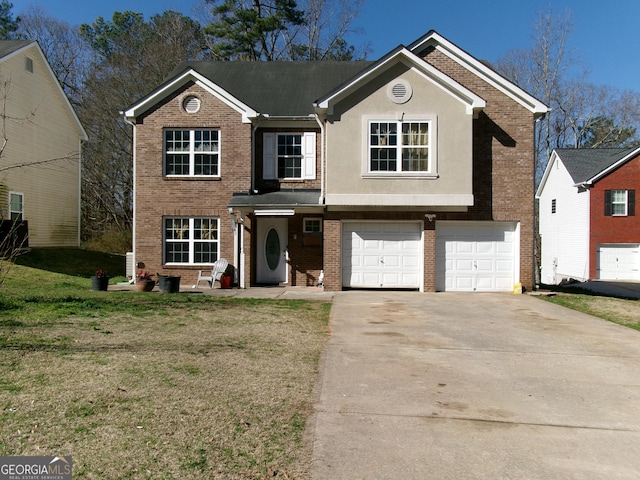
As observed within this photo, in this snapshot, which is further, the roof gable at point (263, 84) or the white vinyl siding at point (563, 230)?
the white vinyl siding at point (563, 230)

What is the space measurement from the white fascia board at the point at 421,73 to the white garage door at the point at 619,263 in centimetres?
1760

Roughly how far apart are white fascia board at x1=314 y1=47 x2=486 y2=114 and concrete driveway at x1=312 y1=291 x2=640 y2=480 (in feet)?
24.8

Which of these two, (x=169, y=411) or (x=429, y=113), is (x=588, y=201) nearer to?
(x=429, y=113)

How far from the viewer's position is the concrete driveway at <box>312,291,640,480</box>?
4137 millimetres

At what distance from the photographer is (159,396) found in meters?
5.39

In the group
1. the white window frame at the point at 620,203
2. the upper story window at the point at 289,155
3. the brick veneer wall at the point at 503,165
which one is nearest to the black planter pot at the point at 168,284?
the upper story window at the point at 289,155

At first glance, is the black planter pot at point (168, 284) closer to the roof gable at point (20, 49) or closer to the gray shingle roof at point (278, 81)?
the gray shingle roof at point (278, 81)

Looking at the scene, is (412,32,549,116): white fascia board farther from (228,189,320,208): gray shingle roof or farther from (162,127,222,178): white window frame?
(162,127,222,178): white window frame

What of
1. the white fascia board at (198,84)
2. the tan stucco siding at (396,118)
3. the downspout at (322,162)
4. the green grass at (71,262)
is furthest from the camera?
the green grass at (71,262)

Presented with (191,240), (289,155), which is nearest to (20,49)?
(191,240)

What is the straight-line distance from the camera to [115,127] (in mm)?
34406

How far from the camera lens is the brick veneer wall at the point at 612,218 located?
28.2m

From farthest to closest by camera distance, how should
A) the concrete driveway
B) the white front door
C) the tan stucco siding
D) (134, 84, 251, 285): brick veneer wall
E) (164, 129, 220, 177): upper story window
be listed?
the white front door < (164, 129, 220, 177): upper story window < (134, 84, 251, 285): brick veneer wall < the tan stucco siding < the concrete driveway

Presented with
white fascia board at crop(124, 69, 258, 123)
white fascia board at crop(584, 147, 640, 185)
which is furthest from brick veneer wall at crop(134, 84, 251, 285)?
white fascia board at crop(584, 147, 640, 185)
